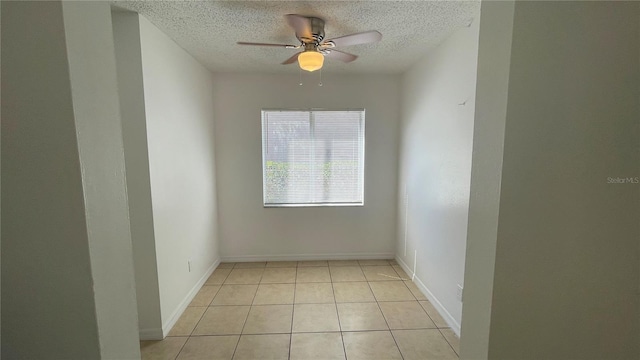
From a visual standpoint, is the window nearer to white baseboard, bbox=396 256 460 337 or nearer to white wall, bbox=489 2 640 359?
white baseboard, bbox=396 256 460 337

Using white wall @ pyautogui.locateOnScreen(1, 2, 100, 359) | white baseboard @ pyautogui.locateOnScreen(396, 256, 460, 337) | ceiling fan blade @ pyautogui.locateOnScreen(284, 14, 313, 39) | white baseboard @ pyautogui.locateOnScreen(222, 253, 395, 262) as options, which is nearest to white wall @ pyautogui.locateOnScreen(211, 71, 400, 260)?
white baseboard @ pyautogui.locateOnScreen(222, 253, 395, 262)

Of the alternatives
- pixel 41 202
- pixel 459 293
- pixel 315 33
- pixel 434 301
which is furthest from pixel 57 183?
pixel 434 301

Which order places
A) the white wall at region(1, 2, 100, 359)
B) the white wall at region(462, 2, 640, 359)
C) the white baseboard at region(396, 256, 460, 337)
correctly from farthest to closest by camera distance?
the white baseboard at region(396, 256, 460, 337), the white wall at region(462, 2, 640, 359), the white wall at region(1, 2, 100, 359)

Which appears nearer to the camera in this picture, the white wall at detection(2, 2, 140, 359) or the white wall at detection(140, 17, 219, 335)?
the white wall at detection(2, 2, 140, 359)

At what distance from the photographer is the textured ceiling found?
1708 mm

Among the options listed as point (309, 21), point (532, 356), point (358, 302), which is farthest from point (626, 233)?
point (358, 302)

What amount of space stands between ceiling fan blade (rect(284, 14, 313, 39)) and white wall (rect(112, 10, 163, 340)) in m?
1.12

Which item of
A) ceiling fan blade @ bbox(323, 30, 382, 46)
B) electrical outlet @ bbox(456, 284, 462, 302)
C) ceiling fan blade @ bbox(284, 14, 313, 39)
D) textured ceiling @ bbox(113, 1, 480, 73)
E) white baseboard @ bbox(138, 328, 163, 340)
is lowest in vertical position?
white baseboard @ bbox(138, 328, 163, 340)

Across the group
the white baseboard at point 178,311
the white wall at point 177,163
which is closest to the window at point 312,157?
the white wall at point 177,163

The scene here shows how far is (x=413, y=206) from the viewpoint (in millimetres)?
2945

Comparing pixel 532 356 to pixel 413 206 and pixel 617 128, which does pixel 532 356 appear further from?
pixel 413 206

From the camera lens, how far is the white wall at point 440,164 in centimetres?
196

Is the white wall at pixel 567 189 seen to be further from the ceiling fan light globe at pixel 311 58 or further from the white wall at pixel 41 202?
the ceiling fan light globe at pixel 311 58

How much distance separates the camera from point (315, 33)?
1.87m
